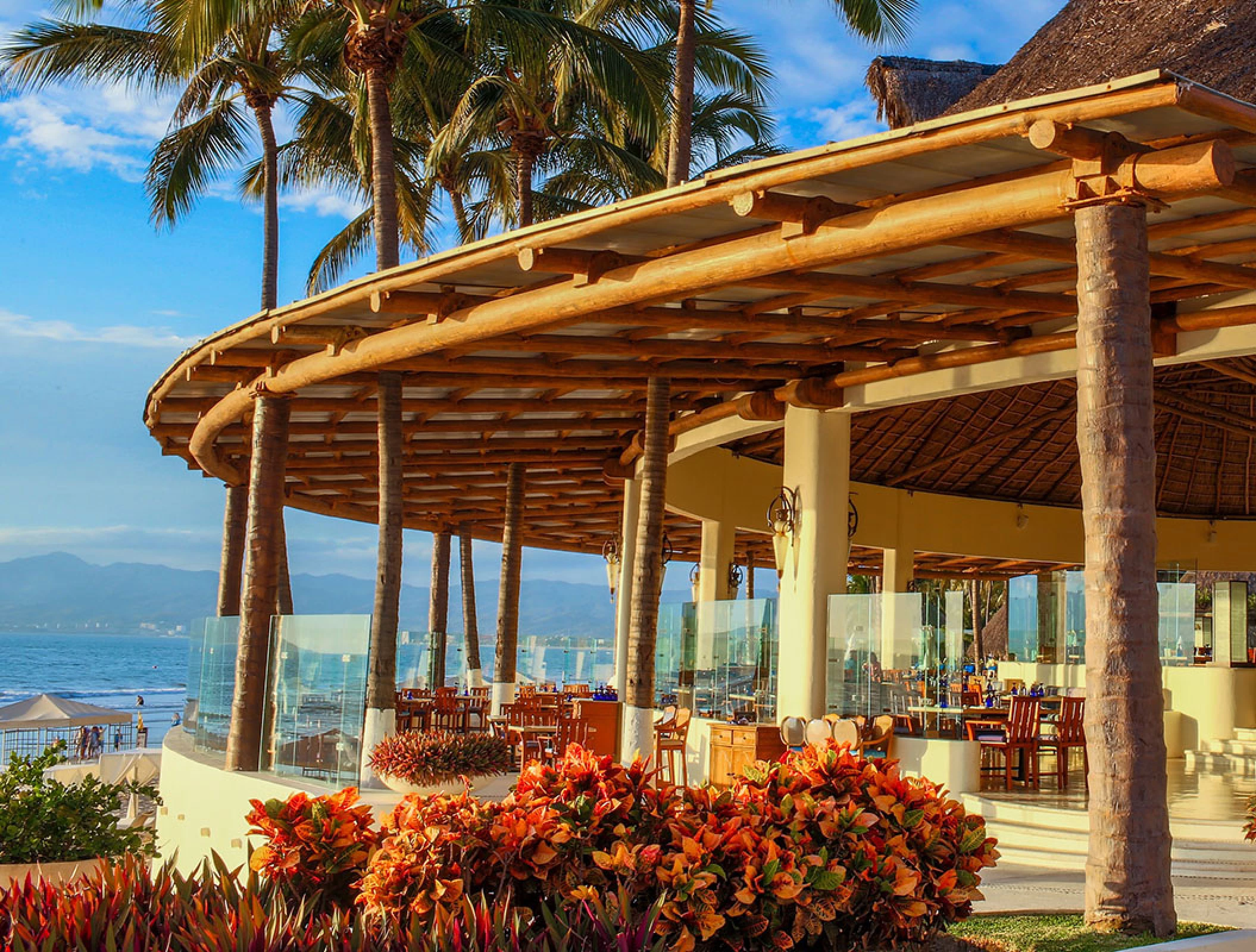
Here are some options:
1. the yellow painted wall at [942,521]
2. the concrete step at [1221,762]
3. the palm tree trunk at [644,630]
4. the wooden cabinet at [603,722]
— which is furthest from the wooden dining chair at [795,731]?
the yellow painted wall at [942,521]

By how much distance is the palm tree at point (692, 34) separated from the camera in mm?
14297

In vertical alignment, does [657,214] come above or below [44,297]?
below

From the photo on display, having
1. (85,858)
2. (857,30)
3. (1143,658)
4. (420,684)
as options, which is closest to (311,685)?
(85,858)

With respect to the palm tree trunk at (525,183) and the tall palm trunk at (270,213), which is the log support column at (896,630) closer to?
the palm tree trunk at (525,183)

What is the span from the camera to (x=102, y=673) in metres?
100

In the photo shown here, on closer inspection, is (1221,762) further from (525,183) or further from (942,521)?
(525,183)

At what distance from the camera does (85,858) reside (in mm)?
8844

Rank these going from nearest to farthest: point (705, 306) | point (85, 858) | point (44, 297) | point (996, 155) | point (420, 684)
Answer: point (996, 155), point (85, 858), point (705, 306), point (420, 684), point (44, 297)

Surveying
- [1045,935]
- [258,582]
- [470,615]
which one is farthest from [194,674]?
[1045,935]

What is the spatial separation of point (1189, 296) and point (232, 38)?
12559 mm

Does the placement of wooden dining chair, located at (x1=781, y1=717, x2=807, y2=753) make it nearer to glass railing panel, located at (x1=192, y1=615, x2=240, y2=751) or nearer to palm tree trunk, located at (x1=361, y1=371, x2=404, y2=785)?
palm tree trunk, located at (x1=361, y1=371, x2=404, y2=785)

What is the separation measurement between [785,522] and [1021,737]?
297 cm

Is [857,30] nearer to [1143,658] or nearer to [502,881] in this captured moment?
[1143,658]

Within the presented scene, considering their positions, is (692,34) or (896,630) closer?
(896,630)
